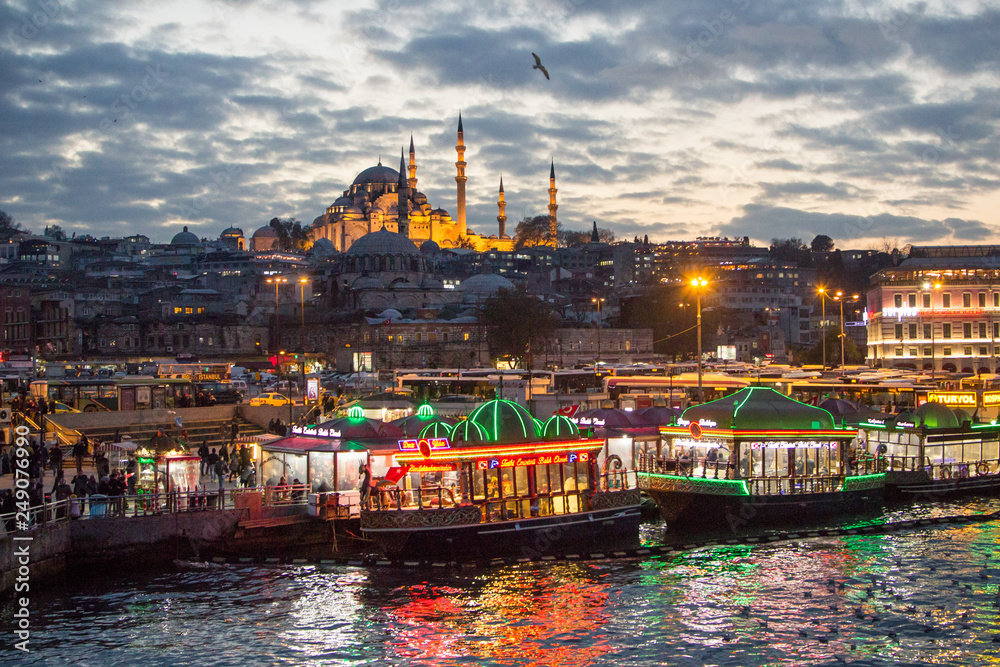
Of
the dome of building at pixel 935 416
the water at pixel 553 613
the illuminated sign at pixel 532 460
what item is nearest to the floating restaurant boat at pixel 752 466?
the water at pixel 553 613

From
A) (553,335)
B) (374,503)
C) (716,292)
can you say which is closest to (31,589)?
(374,503)

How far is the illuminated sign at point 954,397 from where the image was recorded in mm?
29375

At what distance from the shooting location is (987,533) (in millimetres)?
21016

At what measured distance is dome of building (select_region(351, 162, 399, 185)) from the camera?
140 meters

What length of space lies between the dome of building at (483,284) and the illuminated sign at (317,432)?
7709 centimetres

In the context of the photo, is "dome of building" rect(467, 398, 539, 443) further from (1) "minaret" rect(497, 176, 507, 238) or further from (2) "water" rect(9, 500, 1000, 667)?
(1) "minaret" rect(497, 176, 507, 238)

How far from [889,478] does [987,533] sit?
4477mm

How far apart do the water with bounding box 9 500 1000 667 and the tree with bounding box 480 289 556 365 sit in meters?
50.3

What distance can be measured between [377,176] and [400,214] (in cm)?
1541

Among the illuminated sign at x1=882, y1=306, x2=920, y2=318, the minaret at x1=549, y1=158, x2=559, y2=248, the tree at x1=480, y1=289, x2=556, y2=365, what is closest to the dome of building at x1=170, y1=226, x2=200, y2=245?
the minaret at x1=549, y1=158, x2=559, y2=248

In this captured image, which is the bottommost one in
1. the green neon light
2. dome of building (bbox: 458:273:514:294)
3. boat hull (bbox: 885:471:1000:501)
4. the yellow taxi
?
boat hull (bbox: 885:471:1000:501)

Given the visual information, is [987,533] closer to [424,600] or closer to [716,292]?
[424,600]

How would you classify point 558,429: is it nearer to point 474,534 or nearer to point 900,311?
point 474,534

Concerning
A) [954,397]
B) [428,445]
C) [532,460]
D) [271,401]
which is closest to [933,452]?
[954,397]
